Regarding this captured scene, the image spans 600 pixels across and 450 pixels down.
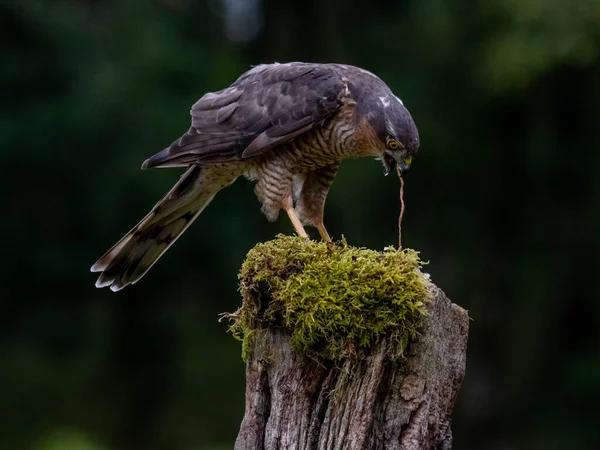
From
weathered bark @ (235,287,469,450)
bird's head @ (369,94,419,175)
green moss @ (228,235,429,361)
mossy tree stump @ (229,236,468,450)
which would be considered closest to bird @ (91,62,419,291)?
bird's head @ (369,94,419,175)

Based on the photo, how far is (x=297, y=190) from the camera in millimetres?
4801

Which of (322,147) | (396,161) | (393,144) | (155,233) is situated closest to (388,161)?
(396,161)

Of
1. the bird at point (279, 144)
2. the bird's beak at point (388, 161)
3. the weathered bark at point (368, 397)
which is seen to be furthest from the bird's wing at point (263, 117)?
the weathered bark at point (368, 397)

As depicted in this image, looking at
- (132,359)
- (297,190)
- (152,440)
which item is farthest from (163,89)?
(297,190)

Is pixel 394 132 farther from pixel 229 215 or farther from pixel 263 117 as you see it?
pixel 229 215

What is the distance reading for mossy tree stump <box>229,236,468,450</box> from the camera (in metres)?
3.14

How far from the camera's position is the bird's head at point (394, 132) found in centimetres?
428

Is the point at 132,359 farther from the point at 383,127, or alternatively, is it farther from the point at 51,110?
the point at 383,127

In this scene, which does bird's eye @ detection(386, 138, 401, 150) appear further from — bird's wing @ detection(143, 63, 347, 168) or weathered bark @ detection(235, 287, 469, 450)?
weathered bark @ detection(235, 287, 469, 450)

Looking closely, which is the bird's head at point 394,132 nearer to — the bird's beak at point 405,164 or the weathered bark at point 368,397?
the bird's beak at point 405,164

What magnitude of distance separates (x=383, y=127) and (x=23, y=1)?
18.7ft

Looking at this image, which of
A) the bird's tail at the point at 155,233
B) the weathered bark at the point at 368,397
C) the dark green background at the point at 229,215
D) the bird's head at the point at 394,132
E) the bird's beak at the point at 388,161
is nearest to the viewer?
the weathered bark at the point at 368,397

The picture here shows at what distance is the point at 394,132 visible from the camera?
4.27 m

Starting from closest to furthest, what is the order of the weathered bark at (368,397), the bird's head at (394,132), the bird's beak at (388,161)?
the weathered bark at (368,397), the bird's head at (394,132), the bird's beak at (388,161)
